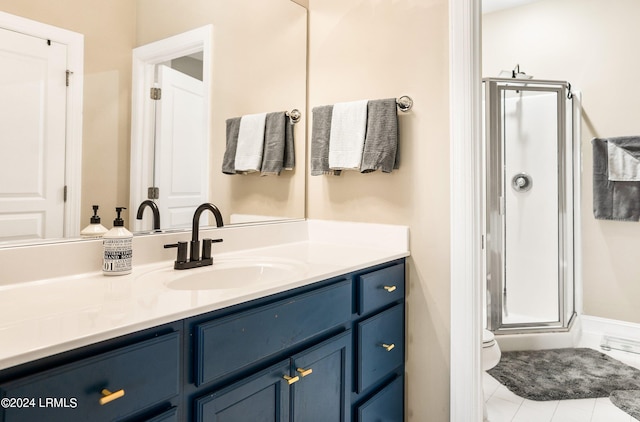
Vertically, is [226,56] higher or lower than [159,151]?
higher

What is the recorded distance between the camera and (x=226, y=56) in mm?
1689

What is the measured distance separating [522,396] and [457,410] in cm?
76

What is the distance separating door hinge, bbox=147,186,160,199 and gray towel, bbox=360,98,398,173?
32.1 inches

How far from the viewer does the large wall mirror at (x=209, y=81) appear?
1.21 metres

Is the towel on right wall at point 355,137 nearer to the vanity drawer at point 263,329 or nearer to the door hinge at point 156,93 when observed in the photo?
the vanity drawer at point 263,329

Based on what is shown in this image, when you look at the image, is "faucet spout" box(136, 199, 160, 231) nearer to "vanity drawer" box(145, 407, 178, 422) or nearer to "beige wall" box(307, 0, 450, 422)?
"vanity drawer" box(145, 407, 178, 422)

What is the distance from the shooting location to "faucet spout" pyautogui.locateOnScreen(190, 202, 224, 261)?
137 centimetres

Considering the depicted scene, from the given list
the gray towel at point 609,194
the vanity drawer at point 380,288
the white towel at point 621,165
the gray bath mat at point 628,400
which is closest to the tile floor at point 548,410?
the gray bath mat at point 628,400

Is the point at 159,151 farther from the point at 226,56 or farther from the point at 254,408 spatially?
the point at 254,408

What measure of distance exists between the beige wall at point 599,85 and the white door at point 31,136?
3233mm

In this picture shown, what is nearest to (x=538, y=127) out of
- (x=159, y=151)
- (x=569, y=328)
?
(x=569, y=328)

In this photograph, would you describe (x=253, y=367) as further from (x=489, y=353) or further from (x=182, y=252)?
(x=489, y=353)

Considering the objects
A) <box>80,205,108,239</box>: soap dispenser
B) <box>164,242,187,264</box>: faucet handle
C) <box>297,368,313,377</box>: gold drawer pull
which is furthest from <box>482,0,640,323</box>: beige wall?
<box>80,205,108,239</box>: soap dispenser

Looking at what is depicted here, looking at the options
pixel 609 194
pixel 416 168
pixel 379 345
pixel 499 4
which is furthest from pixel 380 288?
pixel 499 4
